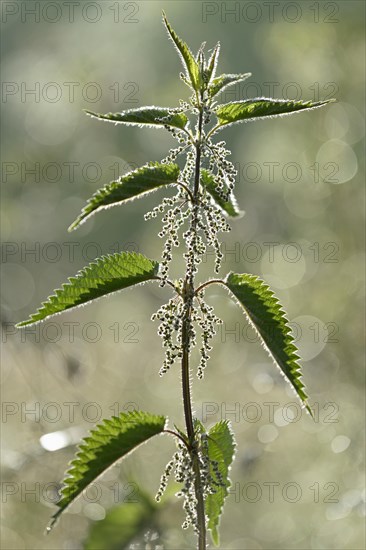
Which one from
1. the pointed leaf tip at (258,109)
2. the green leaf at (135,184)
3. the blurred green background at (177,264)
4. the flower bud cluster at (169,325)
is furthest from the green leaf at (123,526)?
the pointed leaf tip at (258,109)

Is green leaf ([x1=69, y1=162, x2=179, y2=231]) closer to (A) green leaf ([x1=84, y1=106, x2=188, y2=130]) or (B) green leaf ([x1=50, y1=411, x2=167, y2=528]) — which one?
(A) green leaf ([x1=84, y1=106, x2=188, y2=130])

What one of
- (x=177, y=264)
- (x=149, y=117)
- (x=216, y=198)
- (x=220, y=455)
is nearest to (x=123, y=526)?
(x=220, y=455)

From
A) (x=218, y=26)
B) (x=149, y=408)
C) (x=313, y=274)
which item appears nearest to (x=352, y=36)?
(x=313, y=274)

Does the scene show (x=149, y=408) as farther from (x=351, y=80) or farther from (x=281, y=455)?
(x=351, y=80)

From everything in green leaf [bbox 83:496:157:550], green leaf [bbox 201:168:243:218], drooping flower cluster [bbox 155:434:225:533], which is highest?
green leaf [bbox 201:168:243:218]

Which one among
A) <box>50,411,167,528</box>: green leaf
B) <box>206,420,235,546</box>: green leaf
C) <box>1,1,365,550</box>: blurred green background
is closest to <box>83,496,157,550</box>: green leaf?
<box>1,1,365,550</box>: blurred green background

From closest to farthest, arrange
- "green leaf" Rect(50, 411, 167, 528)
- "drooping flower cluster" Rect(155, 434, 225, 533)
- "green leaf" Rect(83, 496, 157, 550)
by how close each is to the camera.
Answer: "green leaf" Rect(50, 411, 167, 528) < "drooping flower cluster" Rect(155, 434, 225, 533) < "green leaf" Rect(83, 496, 157, 550)

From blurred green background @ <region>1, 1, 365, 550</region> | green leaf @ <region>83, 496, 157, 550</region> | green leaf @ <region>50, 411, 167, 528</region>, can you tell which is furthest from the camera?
blurred green background @ <region>1, 1, 365, 550</region>

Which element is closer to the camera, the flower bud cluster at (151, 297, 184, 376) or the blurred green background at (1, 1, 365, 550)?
the flower bud cluster at (151, 297, 184, 376)
